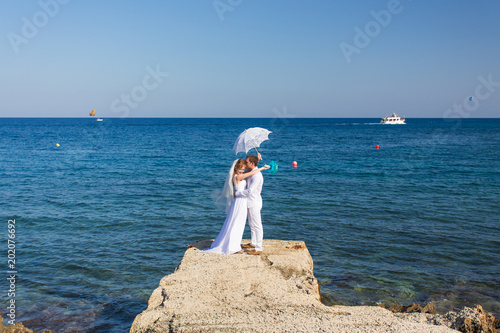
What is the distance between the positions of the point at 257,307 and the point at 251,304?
0.45 ft

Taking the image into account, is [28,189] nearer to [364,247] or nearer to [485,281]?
[364,247]

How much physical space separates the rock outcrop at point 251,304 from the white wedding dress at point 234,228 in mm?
288

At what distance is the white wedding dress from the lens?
Answer: 25.6 ft

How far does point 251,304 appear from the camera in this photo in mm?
5664

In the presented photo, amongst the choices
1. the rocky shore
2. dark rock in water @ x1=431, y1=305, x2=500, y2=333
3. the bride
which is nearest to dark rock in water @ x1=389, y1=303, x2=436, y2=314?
the rocky shore

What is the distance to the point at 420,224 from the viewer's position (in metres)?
14.1

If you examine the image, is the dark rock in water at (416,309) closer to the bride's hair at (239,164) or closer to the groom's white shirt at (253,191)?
the groom's white shirt at (253,191)

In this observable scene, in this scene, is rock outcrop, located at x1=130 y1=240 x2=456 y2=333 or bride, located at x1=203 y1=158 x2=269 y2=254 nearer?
rock outcrop, located at x1=130 y1=240 x2=456 y2=333

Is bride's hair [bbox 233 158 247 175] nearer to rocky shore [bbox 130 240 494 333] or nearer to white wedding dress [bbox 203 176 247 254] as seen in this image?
white wedding dress [bbox 203 176 247 254]

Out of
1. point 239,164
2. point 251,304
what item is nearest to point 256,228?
point 239,164

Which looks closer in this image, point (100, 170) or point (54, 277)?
point (54, 277)

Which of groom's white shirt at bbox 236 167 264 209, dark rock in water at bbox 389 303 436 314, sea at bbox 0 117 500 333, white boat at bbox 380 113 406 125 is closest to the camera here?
dark rock in water at bbox 389 303 436 314

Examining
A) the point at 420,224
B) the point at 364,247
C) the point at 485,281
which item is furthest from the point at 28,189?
the point at 485,281

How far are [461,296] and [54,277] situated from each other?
33.7 ft
